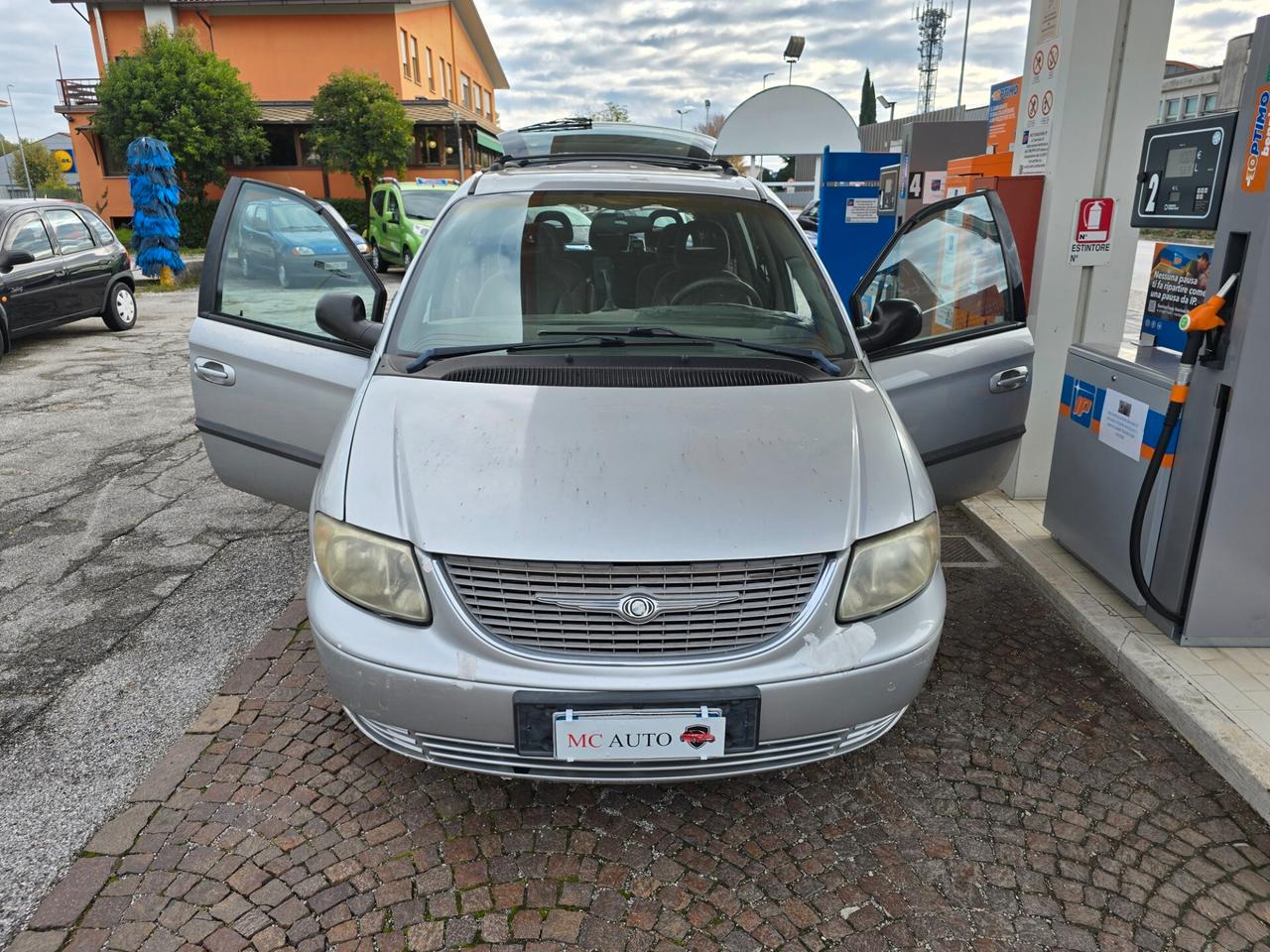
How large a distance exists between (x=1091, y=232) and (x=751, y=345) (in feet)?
8.73

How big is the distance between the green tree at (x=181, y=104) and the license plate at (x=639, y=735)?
33570mm

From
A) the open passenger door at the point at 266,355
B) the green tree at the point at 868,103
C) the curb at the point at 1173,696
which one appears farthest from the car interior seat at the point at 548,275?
the green tree at the point at 868,103

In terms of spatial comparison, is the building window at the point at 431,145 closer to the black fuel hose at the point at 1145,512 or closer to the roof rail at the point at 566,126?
the roof rail at the point at 566,126

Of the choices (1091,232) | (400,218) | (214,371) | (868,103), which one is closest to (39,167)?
(868,103)

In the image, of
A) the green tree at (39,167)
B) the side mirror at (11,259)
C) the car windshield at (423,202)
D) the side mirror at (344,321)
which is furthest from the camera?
the green tree at (39,167)

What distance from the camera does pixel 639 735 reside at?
2.23m

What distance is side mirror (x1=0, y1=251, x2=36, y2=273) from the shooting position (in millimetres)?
9266

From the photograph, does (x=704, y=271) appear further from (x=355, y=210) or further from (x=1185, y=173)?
(x=355, y=210)

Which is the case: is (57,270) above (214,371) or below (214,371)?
below

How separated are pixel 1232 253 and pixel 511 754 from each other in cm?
288

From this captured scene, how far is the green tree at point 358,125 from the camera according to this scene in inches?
1239

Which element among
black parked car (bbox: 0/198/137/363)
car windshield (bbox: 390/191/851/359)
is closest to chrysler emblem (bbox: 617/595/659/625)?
car windshield (bbox: 390/191/851/359)

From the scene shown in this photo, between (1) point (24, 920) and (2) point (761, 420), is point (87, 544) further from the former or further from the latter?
(2) point (761, 420)

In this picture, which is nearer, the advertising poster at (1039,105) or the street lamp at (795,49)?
the advertising poster at (1039,105)
